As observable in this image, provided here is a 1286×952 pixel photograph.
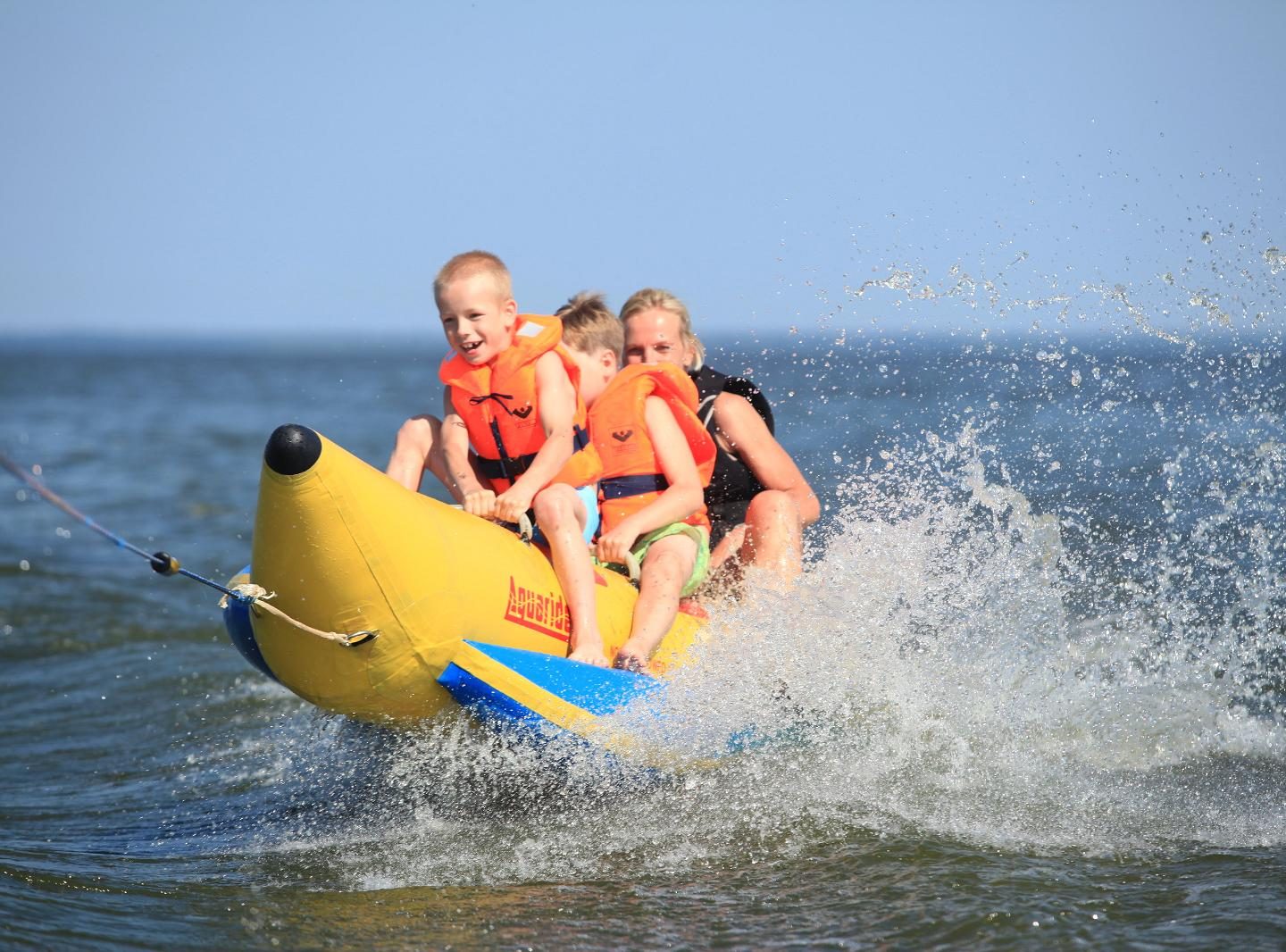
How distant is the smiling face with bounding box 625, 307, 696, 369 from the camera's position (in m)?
5.64

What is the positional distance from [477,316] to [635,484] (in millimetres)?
951

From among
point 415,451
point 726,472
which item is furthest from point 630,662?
point 726,472

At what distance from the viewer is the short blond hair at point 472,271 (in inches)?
193

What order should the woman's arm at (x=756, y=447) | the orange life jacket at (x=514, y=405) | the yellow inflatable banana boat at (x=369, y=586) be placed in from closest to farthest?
1. the yellow inflatable banana boat at (x=369, y=586)
2. the orange life jacket at (x=514, y=405)
3. the woman's arm at (x=756, y=447)

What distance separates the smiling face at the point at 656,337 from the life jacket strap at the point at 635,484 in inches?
22.5

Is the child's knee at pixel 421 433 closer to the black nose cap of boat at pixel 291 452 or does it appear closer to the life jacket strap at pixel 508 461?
the life jacket strap at pixel 508 461

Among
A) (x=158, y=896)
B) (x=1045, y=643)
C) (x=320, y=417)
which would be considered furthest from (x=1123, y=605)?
(x=320, y=417)

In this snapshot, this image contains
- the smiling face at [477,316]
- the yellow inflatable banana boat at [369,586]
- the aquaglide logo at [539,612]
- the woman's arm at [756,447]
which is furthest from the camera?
the woman's arm at [756,447]

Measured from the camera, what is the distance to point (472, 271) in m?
4.92

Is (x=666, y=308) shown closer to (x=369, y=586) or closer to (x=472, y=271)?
(x=472, y=271)

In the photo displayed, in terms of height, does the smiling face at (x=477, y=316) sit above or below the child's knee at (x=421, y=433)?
above

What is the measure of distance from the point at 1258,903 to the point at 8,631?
8183mm

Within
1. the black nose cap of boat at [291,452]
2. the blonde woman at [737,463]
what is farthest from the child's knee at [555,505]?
the black nose cap of boat at [291,452]

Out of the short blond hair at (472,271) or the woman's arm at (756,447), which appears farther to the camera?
the woman's arm at (756,447)
